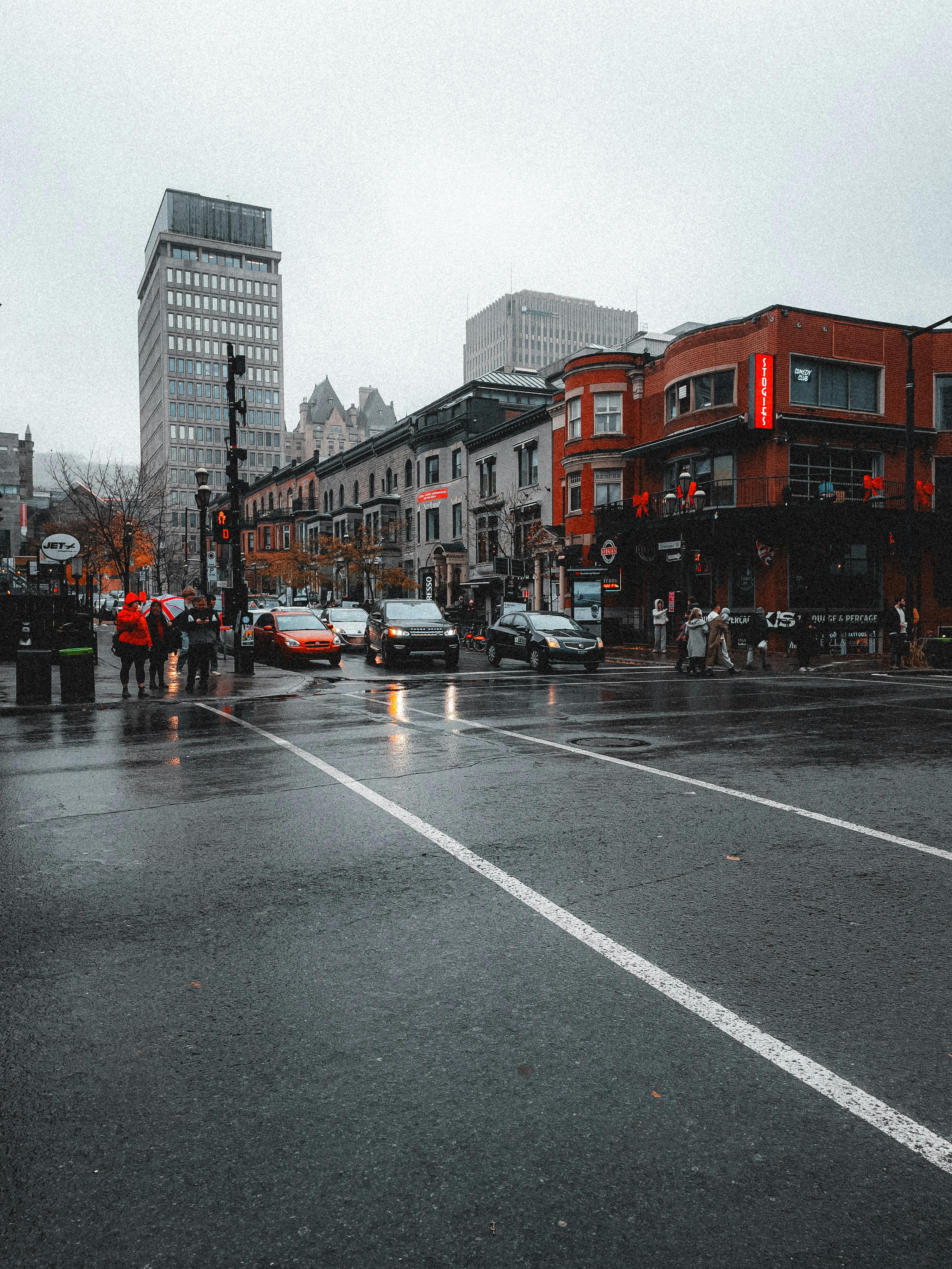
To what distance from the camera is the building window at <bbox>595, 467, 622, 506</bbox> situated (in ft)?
128

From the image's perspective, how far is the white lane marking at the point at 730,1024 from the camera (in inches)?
116

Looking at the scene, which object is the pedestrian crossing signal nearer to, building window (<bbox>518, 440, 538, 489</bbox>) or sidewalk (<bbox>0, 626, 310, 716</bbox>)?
sidewalk (<bbox>0, 626, 310, 716</bbox>)

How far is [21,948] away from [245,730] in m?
8.12

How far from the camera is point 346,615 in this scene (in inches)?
1352

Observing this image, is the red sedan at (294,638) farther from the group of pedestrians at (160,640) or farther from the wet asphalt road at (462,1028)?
the wet asphalt road at (462,1028)

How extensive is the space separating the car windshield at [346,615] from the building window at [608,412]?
12.7m

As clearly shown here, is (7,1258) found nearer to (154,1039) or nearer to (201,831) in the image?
(154,1039)

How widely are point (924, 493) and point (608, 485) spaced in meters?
11.8

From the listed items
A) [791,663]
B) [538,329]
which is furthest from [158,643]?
[538,329]

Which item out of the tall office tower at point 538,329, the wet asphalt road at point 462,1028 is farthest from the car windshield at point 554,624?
the tall office tower at point 538,329

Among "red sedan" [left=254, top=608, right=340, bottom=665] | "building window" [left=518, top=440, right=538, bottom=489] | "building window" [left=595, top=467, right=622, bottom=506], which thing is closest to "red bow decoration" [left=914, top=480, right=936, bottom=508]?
"building window" [left=595, top=467, right=622, bottom=506]

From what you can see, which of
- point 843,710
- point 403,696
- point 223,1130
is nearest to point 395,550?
point 403,696

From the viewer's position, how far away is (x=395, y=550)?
188ft

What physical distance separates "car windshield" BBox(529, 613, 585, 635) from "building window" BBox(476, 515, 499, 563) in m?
20.1
